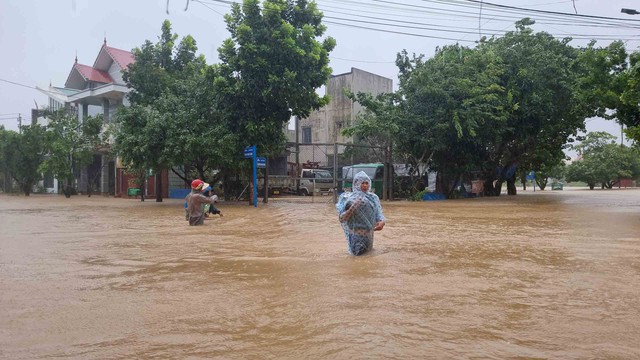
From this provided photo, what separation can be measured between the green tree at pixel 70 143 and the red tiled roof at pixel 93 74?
3951 mm

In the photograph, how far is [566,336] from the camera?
3799 millimetres

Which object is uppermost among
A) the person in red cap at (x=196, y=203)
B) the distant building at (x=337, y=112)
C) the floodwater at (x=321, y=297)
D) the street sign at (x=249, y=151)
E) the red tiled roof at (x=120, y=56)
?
the red tiled roof at (x=120, y=56)

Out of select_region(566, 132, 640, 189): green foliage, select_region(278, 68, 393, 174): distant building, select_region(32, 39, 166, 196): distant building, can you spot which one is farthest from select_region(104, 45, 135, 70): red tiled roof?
select_region(566, 132, 640, 189): green foliage

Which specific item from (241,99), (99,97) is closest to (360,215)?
(241,99)

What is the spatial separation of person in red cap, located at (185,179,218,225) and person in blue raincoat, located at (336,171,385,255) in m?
5.27

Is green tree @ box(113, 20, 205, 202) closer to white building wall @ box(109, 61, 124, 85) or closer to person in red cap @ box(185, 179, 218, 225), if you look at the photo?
person in red cap @ box(185, 179, 218, 225)

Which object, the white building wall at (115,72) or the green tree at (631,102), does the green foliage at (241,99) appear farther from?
the white building wall at (115,72)

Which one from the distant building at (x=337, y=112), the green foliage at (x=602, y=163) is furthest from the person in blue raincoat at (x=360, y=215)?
the green foliage at (x=602, y=163)

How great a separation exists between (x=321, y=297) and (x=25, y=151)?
31148mm

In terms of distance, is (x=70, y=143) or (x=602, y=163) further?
(x=602, y=163)

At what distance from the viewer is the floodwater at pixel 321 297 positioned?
366cm

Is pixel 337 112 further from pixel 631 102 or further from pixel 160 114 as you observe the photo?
pixel 631 102

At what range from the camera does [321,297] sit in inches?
198

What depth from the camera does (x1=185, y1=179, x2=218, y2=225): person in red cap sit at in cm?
1188
